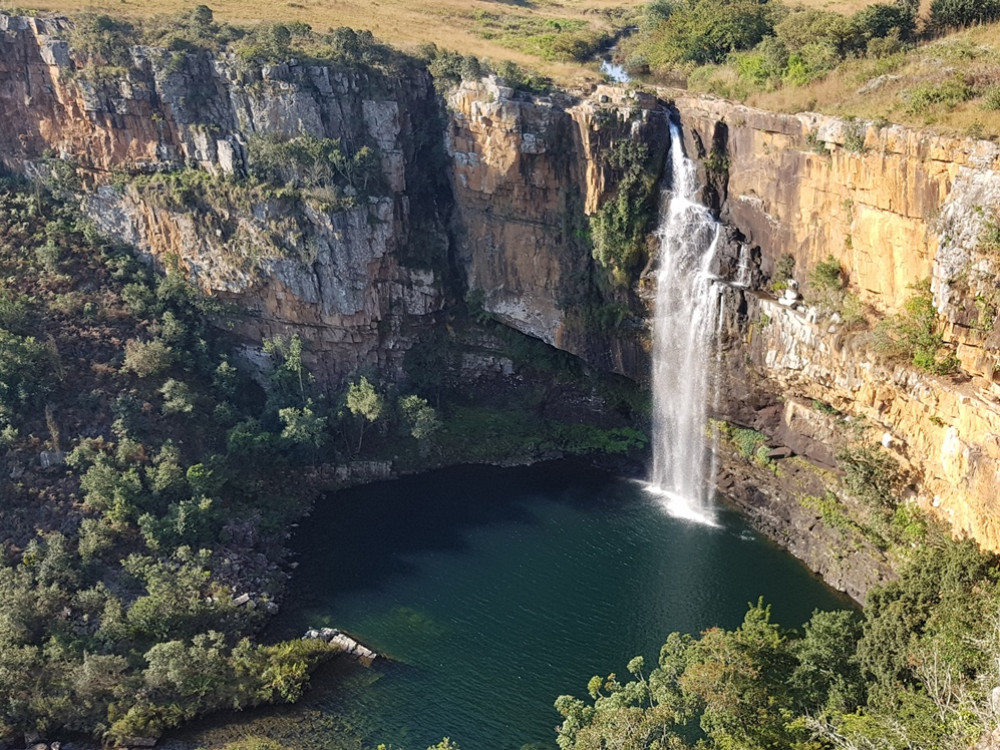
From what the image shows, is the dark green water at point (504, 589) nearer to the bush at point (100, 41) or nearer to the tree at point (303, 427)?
the tree at point (303, 427)

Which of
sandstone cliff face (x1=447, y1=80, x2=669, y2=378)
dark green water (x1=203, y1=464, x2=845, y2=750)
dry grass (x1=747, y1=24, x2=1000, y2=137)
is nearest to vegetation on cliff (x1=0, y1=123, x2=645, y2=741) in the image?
dark green water (x1=203, y1=464, x2=845, y2=750)

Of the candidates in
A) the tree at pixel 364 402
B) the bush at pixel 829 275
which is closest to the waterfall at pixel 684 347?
the bush at pixel 829 275

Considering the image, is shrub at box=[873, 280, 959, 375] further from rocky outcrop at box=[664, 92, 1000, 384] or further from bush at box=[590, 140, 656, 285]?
bush at box=[590, 140, 656, 285]

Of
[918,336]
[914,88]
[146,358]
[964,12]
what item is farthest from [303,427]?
[964,12]

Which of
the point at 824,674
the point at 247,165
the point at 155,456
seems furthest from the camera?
the point at 247,165

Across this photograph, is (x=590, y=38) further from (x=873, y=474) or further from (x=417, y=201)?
(x=873, y=474)
